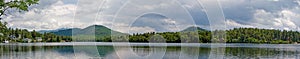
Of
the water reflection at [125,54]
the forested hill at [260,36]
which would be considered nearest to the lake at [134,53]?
the water reflection at [125,54]

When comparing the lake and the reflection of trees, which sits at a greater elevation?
the lake

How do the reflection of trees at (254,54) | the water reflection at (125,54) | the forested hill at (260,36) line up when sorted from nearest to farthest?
the water reflection at (125,54)
the reflection of trees at (254,54)
the forested hill at (260,36)

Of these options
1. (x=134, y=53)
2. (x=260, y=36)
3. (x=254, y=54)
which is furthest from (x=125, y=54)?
(x=260, y=36)

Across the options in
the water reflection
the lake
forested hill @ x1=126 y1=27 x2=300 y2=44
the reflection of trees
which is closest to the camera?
the water reflection

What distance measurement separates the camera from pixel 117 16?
22062 millimetres

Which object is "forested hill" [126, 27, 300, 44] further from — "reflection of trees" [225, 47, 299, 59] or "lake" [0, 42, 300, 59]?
"lake" [0, 42, 300, 59]

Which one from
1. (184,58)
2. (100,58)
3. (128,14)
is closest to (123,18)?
(128,14)

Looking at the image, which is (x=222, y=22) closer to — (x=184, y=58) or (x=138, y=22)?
(x=138, y=22)

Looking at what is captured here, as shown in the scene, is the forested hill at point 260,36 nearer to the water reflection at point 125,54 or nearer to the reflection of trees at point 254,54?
the reflection of trees at point 254,54

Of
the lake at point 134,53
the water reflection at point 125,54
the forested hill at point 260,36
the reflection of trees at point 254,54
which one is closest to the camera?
the water reflection at point 125,54

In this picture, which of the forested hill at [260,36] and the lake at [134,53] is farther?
the forested hill at [260,36]

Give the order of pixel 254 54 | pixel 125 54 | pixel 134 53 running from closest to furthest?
1. pixel 125 54
2. pixel 134 53
3. pixel 254 54

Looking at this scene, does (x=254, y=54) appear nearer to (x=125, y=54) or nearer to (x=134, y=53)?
(x=134, y=53)

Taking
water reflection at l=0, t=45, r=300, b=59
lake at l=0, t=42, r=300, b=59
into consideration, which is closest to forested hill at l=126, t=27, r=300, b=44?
lake at l=0, t=42, r=300, b=59
